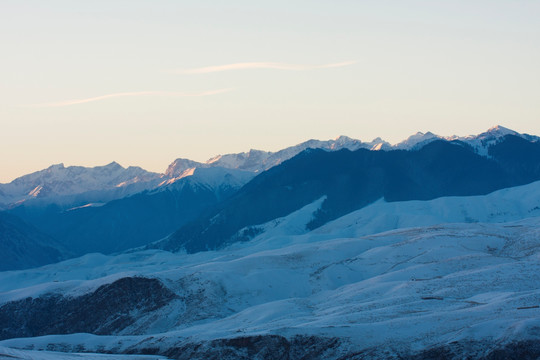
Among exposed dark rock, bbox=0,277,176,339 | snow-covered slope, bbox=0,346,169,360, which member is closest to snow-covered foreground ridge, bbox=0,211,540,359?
exposed dark rock, bbox=0,277,176,339

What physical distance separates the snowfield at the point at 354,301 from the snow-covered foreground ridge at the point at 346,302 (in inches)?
6.1

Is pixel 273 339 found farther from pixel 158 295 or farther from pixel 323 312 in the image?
pixel 158 295

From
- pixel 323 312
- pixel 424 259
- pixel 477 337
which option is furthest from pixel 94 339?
pixel 424 259

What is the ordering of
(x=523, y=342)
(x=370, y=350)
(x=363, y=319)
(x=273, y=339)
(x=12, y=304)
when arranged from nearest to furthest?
(x=523, y=342) < (x=370, y=350) < (x=273, y=339) < (x=363, y=319) < (x=12, y=304)

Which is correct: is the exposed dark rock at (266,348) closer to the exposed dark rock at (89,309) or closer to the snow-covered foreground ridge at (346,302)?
the snow-covered foreground ridge at (346,302)

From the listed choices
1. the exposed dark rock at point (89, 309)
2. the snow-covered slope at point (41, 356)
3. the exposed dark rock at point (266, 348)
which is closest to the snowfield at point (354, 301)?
the exposed dark rock at point (266, 348)

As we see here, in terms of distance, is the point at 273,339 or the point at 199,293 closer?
the point at 273,339

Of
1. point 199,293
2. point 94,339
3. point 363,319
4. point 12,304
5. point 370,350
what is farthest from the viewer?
point 12,304

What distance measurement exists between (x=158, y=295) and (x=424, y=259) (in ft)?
135

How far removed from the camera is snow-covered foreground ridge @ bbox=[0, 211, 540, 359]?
226 ft

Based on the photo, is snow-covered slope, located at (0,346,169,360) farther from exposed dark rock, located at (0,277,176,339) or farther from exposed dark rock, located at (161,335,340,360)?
exposed dark rock, located at (0,277,176,339)

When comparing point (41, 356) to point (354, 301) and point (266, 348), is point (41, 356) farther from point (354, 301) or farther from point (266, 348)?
point (354, 301)

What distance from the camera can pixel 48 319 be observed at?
134 m

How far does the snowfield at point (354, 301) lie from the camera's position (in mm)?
68625
